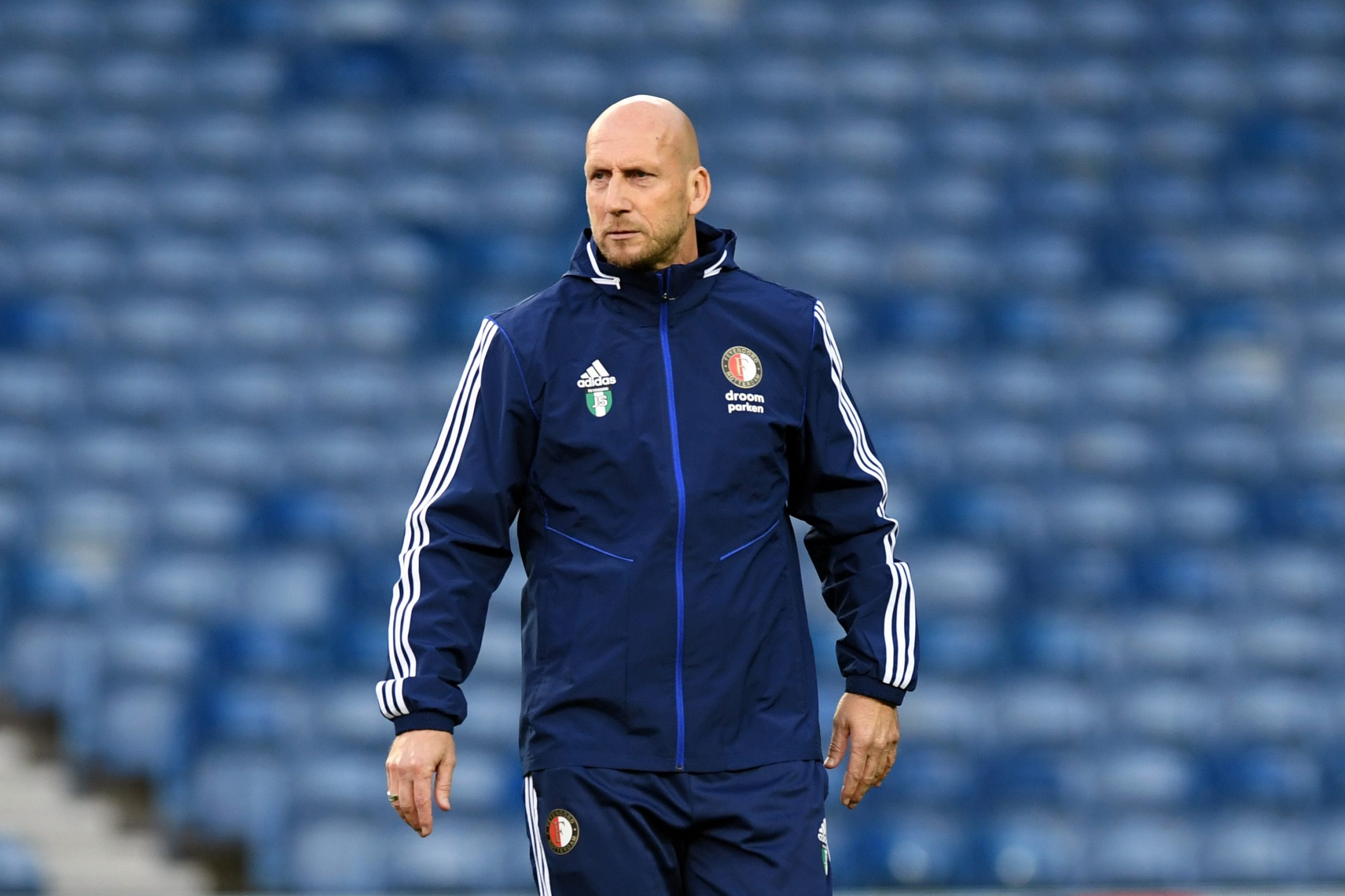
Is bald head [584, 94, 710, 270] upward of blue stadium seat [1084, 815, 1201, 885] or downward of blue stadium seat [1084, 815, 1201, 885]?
upward

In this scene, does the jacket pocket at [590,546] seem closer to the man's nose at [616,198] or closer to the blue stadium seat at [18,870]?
the man's nose at [616,198]

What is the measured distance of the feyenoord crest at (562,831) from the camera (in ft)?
6.77

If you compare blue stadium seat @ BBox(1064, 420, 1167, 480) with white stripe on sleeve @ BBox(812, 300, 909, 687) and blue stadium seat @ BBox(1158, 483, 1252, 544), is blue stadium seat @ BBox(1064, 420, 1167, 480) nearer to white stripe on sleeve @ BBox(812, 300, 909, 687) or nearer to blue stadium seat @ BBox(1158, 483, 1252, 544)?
blue stadium seat @ BBox(1158, 483, 1252, 544)

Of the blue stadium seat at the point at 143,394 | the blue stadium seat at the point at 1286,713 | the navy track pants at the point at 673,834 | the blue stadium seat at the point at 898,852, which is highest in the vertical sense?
the blue stadium seat at the point at 143,394

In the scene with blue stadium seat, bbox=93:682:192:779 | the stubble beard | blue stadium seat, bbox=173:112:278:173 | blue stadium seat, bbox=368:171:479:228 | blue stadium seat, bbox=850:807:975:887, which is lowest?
blue stadium seat, bbox=850:807:975:887

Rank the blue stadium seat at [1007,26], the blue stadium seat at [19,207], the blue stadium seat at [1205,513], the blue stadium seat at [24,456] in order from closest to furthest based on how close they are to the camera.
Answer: the blue stadium seat at [24,456], the blue stadium seat at [1205,513], the blue stadium seat at [19,207], the blue stadium seat at [1007,26]

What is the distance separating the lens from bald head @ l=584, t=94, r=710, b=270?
2.21m

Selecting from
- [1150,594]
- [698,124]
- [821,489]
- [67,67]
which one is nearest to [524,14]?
[698,124]

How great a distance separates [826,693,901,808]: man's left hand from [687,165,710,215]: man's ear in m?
0.70

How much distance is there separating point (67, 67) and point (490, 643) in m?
3.32

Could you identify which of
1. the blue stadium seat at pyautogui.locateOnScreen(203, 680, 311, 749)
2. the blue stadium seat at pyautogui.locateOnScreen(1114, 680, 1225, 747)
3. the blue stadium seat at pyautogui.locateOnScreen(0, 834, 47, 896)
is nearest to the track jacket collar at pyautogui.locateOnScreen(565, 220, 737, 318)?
the blue stadium seat at pyautogui.locateOnScreen(203, 680, 311, 749)

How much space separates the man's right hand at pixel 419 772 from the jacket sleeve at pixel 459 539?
0.02 metres

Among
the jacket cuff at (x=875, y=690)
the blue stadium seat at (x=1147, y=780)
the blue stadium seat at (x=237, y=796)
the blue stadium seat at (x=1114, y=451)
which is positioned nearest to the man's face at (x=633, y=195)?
the jacket cuff at (x=875, y=690)

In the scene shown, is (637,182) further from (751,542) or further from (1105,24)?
(1105,24)
